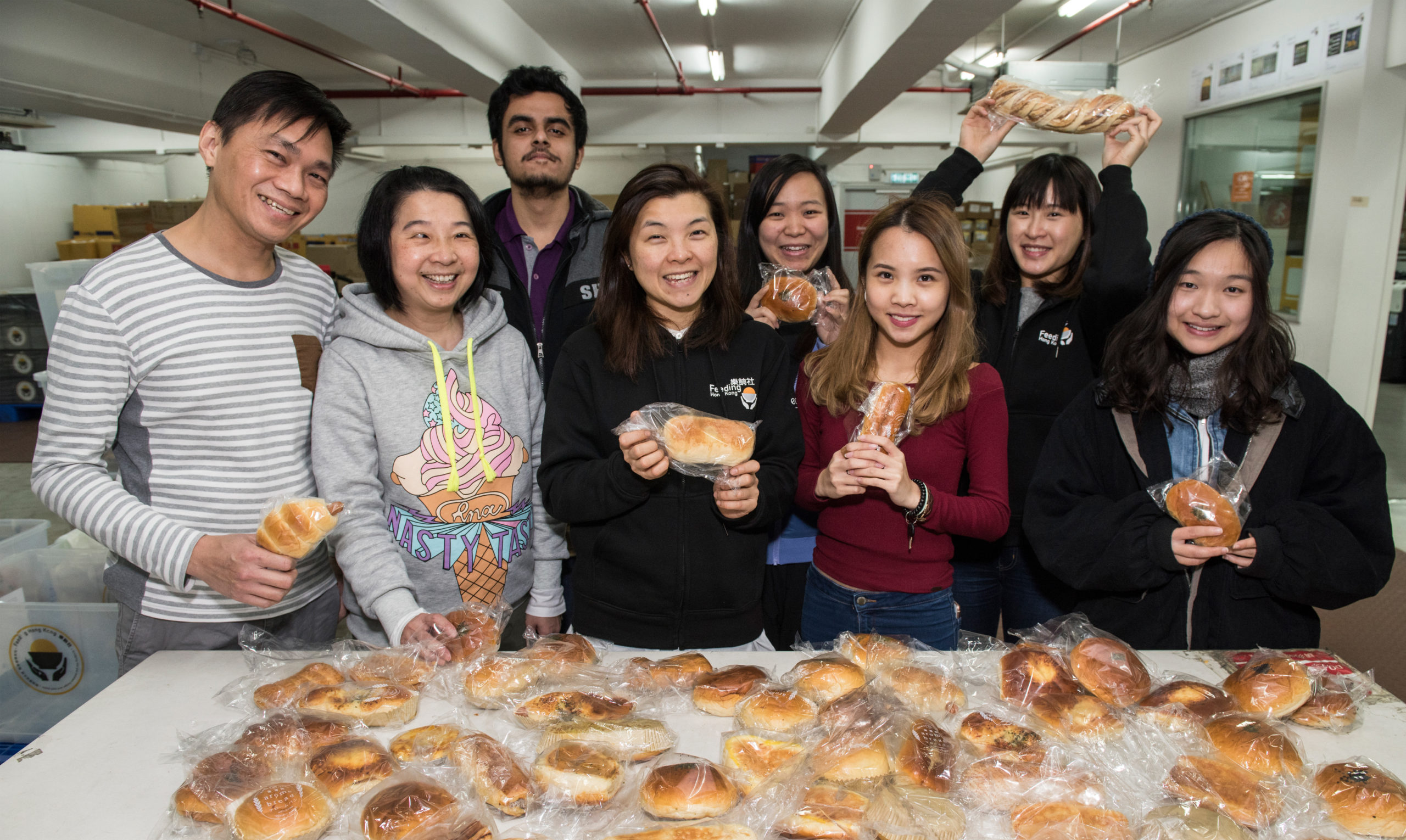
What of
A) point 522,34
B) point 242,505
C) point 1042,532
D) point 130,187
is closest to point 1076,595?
point 1042,532

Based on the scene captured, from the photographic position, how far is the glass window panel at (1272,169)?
6242 millimetres

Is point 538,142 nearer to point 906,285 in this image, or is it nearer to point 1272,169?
point 906,285

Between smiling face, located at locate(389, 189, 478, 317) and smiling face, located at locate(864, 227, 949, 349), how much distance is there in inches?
39.2

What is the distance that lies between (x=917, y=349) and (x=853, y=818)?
1.27 meters

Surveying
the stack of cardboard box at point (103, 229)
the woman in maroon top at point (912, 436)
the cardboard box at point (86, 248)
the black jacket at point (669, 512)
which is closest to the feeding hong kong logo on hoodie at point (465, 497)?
the black jacket at point (669, 512)

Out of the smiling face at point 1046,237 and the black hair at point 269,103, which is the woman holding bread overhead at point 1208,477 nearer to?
the smiling face at point 1046,237

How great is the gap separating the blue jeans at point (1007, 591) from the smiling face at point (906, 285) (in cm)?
73

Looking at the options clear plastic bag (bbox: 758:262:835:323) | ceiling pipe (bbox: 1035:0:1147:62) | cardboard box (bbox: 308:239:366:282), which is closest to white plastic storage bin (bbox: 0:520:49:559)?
clear plastic bag (bbox: 758:262:835:323)

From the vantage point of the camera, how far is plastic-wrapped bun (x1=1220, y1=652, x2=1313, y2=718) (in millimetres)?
1295

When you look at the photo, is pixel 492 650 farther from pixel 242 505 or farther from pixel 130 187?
pixel 130 187

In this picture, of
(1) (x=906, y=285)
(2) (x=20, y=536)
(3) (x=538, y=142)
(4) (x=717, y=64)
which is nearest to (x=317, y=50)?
(4) (x=717, y=64)

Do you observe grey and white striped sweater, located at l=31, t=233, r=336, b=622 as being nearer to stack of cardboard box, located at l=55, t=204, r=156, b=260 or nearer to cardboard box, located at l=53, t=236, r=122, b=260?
stack of cardboard box, located at l=55, t=204, r=156, b=260

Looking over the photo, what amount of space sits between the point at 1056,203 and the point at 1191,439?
89cm

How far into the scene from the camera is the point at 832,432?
2020mm
